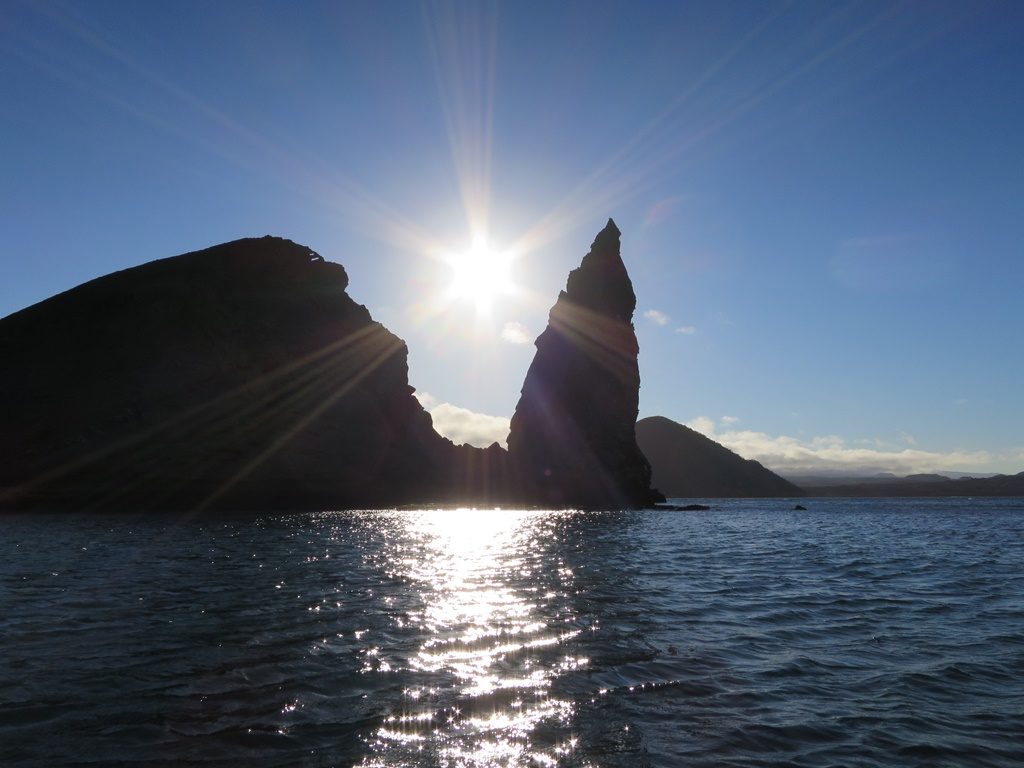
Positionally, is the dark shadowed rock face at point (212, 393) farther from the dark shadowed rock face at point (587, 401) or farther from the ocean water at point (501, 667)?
the ocean water at point (501, 667)

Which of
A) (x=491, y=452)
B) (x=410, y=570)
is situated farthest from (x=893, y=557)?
(x=491, y=452)

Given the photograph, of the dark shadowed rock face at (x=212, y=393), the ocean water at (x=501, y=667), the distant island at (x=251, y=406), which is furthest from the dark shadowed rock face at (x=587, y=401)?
the ocean water at (x=501, y=667)

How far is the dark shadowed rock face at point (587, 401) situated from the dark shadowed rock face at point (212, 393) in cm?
2233

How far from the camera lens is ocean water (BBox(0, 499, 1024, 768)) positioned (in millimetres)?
7617

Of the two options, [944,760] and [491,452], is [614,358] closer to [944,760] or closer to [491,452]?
[491,452]

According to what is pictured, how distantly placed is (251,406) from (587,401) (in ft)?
194

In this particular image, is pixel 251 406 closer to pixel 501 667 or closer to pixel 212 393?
pixel 212 393

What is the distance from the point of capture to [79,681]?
9.70 m

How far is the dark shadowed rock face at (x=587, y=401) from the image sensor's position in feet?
376

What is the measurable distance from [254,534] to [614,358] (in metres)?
91.5

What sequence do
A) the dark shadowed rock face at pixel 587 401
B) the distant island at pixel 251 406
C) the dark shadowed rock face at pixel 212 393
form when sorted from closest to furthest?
1. the dark shadowed rock face at pixel 212 393
2. the distant island at pixel 251 406
3. the dark shadowed rock face at pixel 587 401

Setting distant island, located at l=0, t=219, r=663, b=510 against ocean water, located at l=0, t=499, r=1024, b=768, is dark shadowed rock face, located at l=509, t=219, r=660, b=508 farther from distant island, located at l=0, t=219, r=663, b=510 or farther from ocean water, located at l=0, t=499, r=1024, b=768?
ocean water, located at l=0, t=499, r=1024, b=768

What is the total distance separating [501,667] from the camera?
11.0 metres

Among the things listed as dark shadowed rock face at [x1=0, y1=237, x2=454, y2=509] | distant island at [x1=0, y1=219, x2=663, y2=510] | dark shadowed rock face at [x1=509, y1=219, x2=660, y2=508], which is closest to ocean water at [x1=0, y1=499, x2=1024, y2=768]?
dark shadowed rock face at [x1=0, y1=237, x2=454, y2=509]
